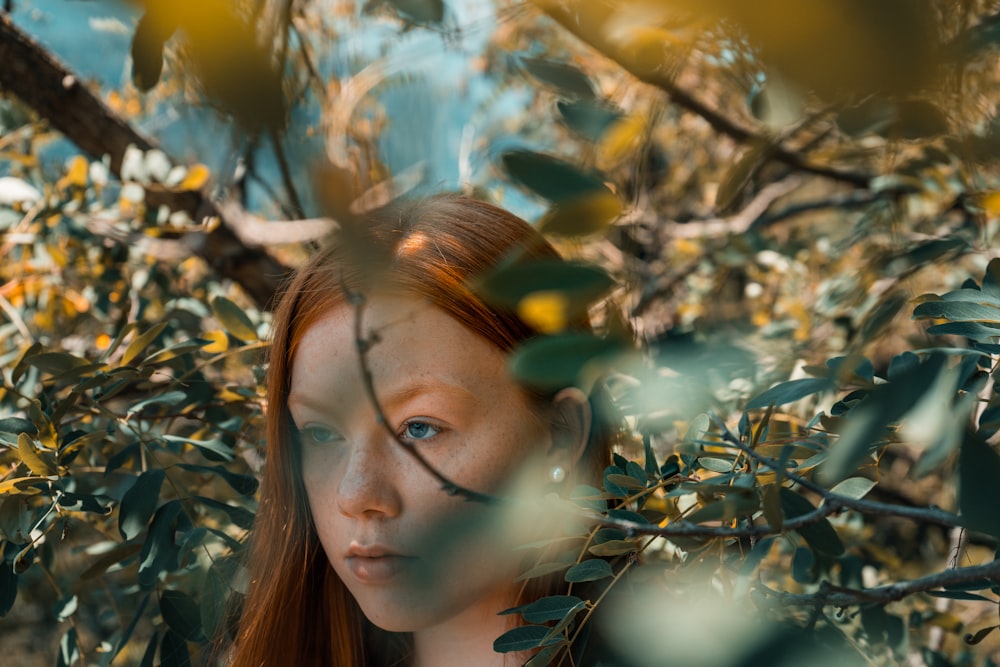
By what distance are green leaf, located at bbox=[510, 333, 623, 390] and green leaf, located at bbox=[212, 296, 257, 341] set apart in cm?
83

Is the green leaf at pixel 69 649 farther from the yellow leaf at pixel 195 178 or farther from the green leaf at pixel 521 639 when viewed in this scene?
the yellow leaf at pixel 195 178

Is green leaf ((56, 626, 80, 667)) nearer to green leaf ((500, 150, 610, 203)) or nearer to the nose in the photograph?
the nose

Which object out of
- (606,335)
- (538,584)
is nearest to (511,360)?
(606,335)

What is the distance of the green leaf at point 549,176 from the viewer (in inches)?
16.7

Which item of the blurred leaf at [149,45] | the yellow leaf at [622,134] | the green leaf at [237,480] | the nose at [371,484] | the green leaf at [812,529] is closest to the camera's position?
the blurred leaf at [149,45]

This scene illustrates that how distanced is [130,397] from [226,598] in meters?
0.49

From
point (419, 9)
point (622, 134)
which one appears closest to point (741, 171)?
point (622, 134)

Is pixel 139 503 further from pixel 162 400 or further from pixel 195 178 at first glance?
pixel 195 178

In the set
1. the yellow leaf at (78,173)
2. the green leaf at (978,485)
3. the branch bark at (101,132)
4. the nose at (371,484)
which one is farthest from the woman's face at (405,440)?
the yellow leaf at (78,173)

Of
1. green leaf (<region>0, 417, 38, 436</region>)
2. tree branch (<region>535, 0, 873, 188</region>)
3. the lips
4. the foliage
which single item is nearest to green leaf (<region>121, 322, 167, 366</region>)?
the foliage

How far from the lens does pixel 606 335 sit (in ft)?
1.41

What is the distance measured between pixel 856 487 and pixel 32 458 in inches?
28.8

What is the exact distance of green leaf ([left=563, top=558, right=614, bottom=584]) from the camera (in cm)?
69

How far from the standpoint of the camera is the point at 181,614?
3.33 ft
